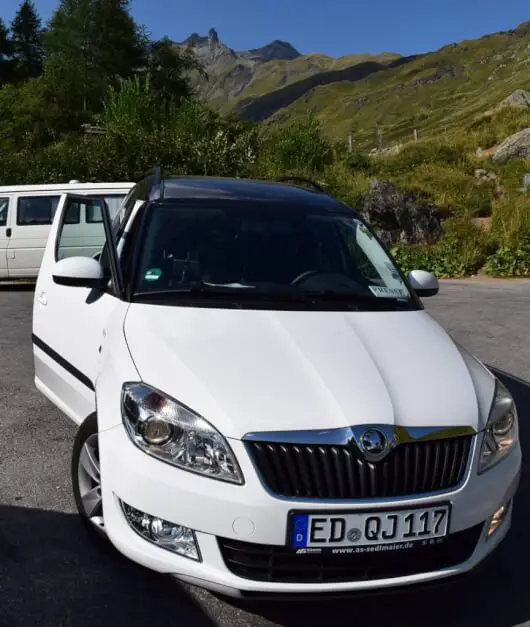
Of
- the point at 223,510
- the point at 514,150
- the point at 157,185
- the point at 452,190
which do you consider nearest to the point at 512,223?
the point at 452,190

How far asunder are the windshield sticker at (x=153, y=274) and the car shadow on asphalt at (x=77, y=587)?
49.8 inches

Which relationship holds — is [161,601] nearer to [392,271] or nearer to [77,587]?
Result: [77,587]

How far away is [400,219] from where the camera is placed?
17.0 meters

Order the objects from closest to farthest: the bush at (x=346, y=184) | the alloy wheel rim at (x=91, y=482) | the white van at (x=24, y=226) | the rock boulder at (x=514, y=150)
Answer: the alloy wheel rim at (x=91, y=482) < the white van at (x=24, y=226) < the bush at (x=346, y=184) < the rock boulder at (x=514, y=150)

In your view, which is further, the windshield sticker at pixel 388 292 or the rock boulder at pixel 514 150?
the rock boulder at pixel 514 150

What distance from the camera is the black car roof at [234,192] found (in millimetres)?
4016

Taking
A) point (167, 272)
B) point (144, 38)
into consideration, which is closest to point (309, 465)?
point (167, 272)

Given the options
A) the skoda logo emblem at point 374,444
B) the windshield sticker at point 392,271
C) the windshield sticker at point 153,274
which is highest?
the windshield sticker at point 392,271

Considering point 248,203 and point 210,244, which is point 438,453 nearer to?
point 210,244

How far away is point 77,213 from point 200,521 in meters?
3.48

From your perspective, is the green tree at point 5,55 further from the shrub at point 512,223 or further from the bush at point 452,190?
the shrub at point 512,223

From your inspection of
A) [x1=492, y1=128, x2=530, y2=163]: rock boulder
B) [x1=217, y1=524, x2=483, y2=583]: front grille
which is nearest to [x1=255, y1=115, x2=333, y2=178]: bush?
[x1=492, y1=128, x2=530, y2=163]: rock boulder

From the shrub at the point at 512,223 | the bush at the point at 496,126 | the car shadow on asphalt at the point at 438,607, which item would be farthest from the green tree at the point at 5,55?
the car shadow on asphalt at the point at 438,607

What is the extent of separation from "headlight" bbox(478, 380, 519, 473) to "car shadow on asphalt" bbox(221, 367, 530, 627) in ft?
1.50
